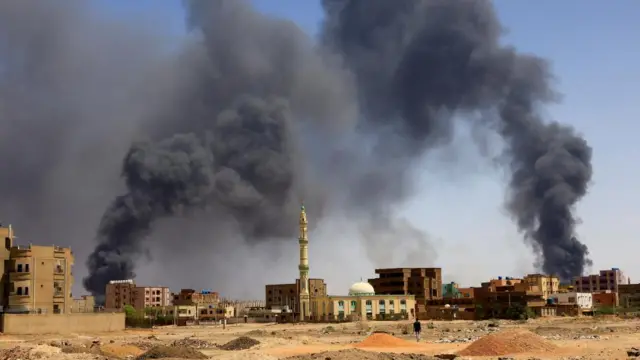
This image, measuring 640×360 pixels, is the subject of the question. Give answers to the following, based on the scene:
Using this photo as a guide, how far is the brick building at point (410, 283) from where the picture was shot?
525ft

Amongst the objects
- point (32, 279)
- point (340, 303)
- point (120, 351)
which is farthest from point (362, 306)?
point (120, 351)

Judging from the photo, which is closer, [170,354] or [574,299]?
[170,354]

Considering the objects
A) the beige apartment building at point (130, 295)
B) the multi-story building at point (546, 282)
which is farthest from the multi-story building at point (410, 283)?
the beige apartment building at point (130, 295)

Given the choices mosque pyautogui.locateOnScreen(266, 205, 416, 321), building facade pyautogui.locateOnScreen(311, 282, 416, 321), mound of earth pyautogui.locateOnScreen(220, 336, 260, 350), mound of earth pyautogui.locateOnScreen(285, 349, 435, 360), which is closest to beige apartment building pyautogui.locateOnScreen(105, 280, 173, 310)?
mosque pyautogui.locateOnScreen(266, 205, 416, 321)

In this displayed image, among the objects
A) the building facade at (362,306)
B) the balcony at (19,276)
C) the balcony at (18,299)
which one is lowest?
the building facade at (362,306)

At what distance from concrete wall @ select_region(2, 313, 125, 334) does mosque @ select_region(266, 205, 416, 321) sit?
58491mm

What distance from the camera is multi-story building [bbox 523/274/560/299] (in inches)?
6314

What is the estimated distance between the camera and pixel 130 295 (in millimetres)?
168375

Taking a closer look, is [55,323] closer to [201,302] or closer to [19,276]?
[19,276]

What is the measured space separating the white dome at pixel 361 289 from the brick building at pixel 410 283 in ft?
30.3

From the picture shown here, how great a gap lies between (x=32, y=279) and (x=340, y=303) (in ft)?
220

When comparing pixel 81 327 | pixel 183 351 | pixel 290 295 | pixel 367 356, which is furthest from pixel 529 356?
pixel 290 295

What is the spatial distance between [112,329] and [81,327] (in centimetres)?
520

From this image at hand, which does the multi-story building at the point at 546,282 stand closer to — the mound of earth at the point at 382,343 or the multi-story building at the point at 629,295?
the multi-story building at the point at 629,295
